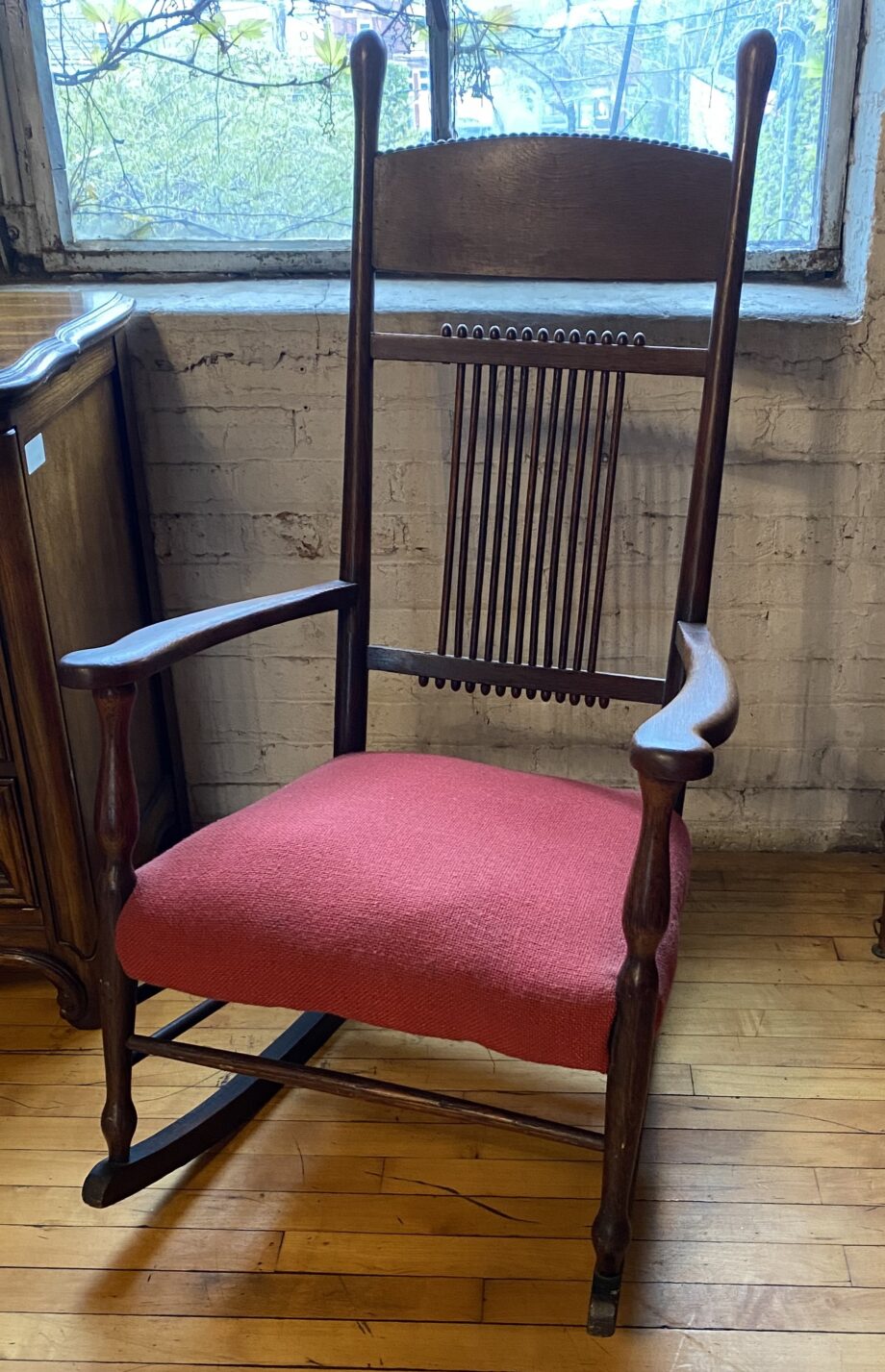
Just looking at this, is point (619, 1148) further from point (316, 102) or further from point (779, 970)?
point (316, 102)

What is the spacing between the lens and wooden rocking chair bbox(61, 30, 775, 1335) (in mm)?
1020

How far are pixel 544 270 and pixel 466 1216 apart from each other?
1.09 meters

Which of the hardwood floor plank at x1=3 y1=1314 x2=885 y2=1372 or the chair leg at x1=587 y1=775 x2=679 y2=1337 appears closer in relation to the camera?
the chair leg at x1=587 y1=775 x2=679 y2=1337

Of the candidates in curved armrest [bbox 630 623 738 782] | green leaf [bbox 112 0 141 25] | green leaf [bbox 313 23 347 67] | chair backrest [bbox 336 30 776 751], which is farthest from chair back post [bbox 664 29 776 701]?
green leaf [bbox 112 0 141 25]

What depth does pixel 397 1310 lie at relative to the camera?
1176mm

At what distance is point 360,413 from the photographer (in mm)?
1406

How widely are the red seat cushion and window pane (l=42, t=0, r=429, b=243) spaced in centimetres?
106

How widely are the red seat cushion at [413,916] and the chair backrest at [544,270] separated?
243 mm

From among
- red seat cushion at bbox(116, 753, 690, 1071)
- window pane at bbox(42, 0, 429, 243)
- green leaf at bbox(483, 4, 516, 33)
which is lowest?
red seat cushion at bbox(116, 753, 690, 1071)

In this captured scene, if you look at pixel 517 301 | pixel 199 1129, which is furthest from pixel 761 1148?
pixel 517 301

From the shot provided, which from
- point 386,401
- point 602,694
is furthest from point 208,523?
point 602,694

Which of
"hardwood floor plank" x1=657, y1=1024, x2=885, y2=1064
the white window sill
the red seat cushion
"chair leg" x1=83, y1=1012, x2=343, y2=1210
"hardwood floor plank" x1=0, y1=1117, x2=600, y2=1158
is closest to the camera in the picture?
the red seat cushion

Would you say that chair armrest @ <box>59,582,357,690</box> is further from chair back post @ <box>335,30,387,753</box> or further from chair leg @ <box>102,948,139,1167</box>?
chair leg @ <box>102,948,139,1167</box>

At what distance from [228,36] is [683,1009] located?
62.1 inches
